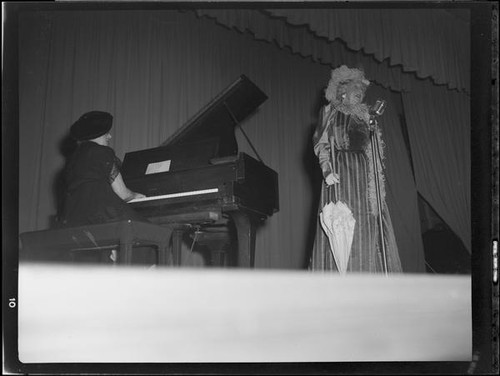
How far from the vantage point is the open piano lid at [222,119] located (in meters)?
3.32

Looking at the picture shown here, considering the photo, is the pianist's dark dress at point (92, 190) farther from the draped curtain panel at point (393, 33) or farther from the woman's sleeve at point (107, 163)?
the draped curtain panel at point (393, 33)

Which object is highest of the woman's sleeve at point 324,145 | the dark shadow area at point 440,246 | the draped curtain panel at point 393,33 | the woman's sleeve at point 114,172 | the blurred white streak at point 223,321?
the draped curtain panel at point 393,33

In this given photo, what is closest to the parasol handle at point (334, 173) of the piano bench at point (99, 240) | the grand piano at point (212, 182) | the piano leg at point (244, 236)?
the grand piano at point (212, 182)

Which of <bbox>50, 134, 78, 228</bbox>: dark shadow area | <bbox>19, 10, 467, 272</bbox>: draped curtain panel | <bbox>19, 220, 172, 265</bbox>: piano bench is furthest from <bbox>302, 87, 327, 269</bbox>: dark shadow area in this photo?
<bbox>50, 134, 78, 228</bbox>: dark shadow area

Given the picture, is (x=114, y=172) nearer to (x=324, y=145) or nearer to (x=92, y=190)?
(x=92, y=190)

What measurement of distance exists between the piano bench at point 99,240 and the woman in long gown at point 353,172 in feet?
2.61

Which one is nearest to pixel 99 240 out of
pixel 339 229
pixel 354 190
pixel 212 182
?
pixel 212 182

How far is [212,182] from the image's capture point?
309 centimetres

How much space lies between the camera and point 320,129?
334cm

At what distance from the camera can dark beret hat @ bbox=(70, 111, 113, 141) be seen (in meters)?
3.30

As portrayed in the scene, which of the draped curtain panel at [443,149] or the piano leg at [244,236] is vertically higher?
the draped curtain panel at [443,149]

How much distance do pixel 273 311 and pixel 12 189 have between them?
1.48 m

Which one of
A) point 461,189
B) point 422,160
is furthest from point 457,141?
point 422,160

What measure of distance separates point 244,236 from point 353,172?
0.66 metres
